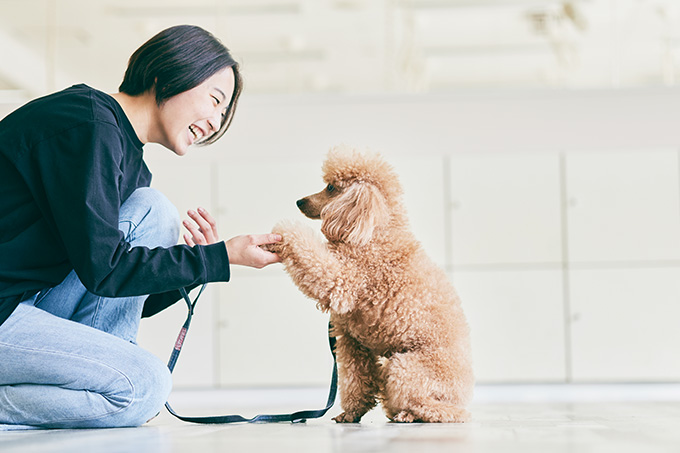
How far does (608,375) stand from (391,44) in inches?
87.1

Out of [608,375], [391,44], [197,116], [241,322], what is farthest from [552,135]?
[197,116]

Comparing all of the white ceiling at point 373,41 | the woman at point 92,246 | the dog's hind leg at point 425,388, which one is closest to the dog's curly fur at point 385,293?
the dog's hind leg at point 425,388

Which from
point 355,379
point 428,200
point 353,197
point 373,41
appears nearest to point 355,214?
point 353,197

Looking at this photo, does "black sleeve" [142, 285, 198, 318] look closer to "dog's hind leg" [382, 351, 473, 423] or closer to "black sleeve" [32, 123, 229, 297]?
"black sleeve" [32, 123, 229, 297]

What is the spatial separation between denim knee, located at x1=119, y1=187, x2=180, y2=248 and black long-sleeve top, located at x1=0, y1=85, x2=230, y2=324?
15 centimetres

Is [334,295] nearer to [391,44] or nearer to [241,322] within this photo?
[241,322]

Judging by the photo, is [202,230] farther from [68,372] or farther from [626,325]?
[626,325]

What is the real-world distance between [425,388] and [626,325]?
A: 1.80 m

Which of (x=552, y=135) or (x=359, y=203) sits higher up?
(x=552, y=135)

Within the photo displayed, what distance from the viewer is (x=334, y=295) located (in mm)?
1356

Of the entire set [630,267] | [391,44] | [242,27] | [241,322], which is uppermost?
[242,27]

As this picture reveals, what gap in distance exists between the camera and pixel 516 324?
2.90m

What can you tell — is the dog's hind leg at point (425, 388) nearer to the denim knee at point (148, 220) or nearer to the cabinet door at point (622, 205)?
the denim knee at point (148, 220)

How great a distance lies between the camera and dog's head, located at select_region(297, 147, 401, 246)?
1.38m
